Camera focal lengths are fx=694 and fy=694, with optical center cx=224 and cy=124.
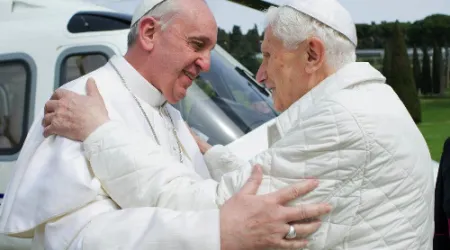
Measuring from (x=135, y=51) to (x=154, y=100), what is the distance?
0.22 m

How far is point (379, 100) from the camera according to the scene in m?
2.06

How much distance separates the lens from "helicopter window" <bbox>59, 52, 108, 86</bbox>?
527cm

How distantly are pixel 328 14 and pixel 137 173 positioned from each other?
0.78 metres

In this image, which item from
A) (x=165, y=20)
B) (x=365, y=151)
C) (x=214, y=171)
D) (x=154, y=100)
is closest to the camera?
(x=365, y=151)

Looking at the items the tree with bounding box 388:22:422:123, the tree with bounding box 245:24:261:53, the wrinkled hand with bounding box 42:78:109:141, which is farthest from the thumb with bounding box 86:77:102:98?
the tree with bounding box 388:22:422:123

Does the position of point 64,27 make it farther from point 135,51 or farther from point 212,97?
point 135,51

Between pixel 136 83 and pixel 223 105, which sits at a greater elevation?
pixel 136 83

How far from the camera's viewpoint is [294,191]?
1961 millimetres

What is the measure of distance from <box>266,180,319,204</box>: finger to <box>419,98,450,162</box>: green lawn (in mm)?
15500

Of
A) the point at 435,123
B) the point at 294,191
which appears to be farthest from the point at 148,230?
the point at 435,123

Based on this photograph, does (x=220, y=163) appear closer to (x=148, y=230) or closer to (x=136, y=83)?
(x=136, y=83)

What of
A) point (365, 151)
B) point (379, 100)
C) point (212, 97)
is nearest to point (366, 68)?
point (379, 100)

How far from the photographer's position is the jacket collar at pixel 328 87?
2.08m

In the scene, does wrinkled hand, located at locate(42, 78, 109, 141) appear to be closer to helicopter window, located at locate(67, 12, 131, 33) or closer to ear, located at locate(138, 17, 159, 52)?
ear, located at locate(138, 17, 159, 52)
